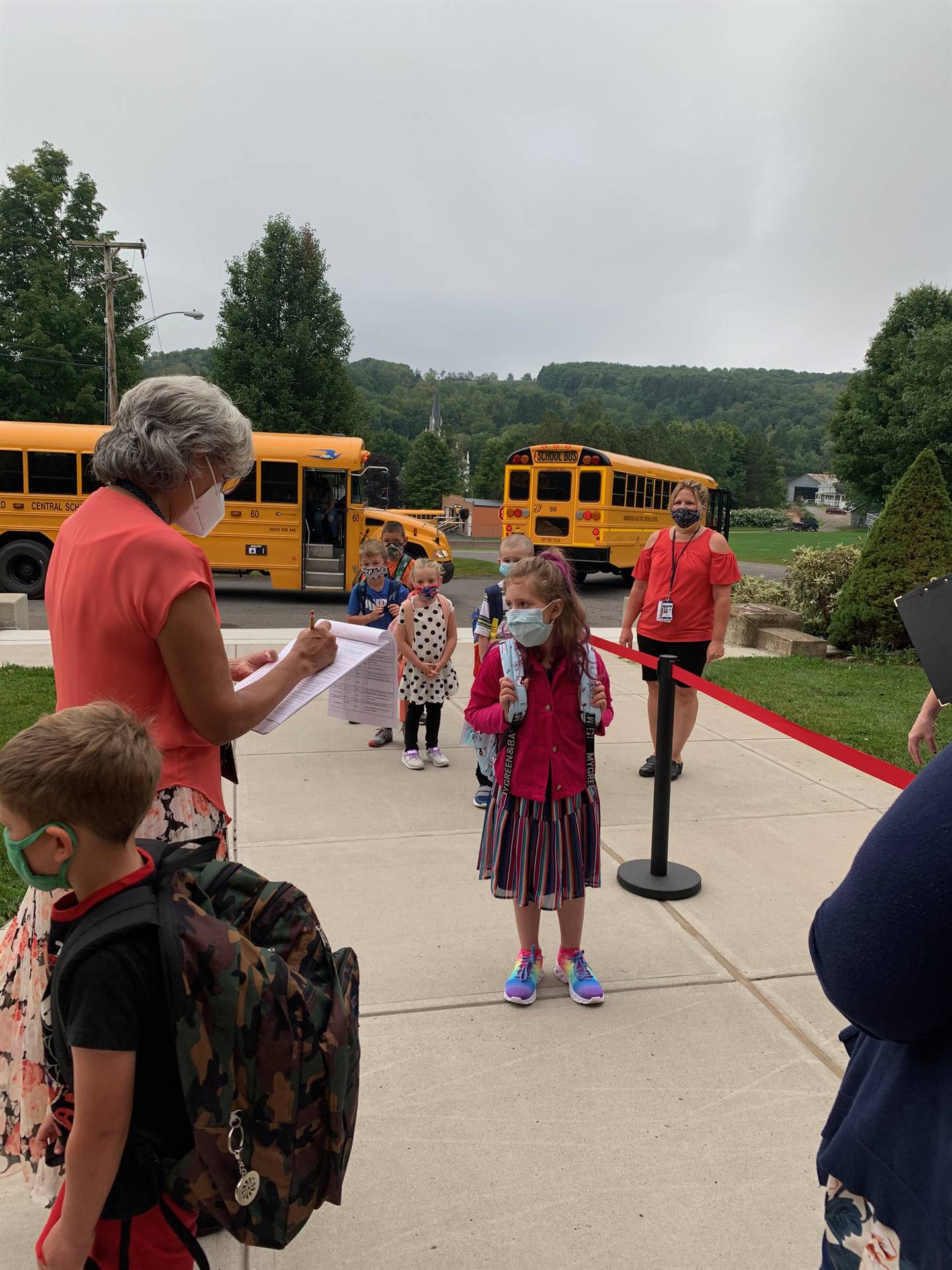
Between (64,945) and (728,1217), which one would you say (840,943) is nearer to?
(64,945)

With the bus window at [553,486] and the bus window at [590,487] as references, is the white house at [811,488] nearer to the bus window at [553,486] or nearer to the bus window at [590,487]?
the bus window at [553,486]

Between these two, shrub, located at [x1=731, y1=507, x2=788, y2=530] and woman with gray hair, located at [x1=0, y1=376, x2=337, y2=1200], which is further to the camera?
shrub, located at [x1=731, y1=507, x2=788, y2=530]

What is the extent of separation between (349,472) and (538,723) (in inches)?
562

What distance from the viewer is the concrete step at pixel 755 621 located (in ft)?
37.5

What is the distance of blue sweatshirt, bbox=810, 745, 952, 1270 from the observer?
3.10 ft

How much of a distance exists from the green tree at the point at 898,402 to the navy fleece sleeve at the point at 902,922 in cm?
4361

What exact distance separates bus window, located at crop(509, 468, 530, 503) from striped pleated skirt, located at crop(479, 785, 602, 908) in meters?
18.1

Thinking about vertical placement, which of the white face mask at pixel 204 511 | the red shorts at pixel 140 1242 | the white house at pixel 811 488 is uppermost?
the white house at pixel 811 488

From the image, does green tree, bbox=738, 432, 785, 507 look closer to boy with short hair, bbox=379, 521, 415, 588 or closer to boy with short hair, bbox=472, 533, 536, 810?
boy with short hair, bbox=379, 521, 415, 588

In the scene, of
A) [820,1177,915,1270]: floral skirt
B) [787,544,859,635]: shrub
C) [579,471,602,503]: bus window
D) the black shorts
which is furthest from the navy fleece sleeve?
[579,471,602,503]: bus window

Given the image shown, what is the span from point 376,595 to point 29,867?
5.21m

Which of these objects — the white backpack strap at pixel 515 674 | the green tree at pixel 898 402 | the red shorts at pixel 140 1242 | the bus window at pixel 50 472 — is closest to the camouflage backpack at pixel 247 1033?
the red shorts at pixel 140 1242

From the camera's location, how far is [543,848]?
319 cm

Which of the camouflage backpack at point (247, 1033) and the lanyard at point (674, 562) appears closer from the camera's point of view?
the camouflage backpack at point (247, 1033)
